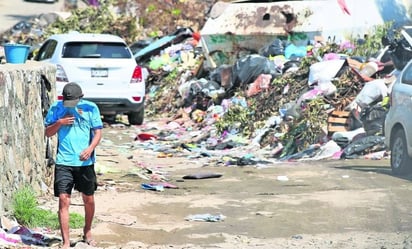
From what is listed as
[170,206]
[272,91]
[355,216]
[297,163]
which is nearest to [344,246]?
[355,216]

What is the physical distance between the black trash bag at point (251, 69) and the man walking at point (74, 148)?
1052 cm

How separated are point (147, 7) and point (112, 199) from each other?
814 inches

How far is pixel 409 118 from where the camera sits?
35.6 feet

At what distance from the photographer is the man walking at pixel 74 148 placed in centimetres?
725

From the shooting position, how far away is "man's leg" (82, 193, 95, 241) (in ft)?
24.4

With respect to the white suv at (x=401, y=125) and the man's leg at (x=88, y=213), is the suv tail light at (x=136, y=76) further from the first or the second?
the man's leg at (x=88, y=213)

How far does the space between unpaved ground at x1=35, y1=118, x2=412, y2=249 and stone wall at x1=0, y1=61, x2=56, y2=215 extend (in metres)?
0.46

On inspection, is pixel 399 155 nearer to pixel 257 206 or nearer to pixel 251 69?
pixel 257 206

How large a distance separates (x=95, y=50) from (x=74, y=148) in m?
9.78

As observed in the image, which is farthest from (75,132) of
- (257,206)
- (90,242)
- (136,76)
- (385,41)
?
(385,41)

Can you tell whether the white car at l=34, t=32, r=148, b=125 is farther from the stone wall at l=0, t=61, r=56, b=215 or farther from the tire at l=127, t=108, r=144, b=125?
the stone wall at l=0, t=61, r=56, b=215

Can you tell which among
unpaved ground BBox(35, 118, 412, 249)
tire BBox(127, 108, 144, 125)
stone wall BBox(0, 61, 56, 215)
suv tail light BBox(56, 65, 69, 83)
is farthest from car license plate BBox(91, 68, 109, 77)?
stone wall BBox(0, 61, 56, 215)

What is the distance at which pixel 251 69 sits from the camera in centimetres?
1822

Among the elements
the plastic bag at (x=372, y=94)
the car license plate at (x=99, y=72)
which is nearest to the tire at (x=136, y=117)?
the car license plate at (x=99, y=72)
